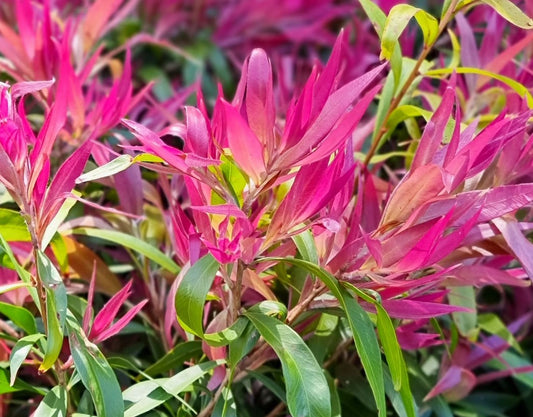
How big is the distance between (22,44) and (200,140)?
1.59 ft

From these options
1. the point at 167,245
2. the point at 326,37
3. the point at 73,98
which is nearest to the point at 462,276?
the point at 167,245

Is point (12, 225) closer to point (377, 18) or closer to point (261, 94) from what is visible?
point (261, 94)

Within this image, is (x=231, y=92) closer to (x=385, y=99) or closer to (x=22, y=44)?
(x=22, y=44)

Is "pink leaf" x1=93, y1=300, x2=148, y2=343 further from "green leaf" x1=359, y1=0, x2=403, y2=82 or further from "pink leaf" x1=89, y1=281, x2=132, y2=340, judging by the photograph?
"green leaf" x1=359, y1=0, x2=403, y2=82

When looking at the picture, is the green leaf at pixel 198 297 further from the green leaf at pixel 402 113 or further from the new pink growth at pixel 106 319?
the green leaf at pixel 402 113

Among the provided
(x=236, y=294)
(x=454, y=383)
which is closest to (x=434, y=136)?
(x=236, y=294)

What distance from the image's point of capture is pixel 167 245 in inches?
34.6

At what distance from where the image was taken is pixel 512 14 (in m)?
0.65

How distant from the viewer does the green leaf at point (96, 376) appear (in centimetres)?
60

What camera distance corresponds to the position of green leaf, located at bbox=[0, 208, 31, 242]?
73 centimetres

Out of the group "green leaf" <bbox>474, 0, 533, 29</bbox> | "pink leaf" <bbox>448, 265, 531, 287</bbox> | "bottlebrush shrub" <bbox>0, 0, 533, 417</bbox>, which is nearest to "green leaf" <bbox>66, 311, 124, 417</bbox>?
"bottlebrush shrub" <bbox>0, 0, 533, 417</bbox>

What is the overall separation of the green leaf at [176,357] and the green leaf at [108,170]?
0.67 feet

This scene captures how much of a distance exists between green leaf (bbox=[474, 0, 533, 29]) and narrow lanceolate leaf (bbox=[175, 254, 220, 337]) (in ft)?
1.05

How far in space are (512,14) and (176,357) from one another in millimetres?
426
